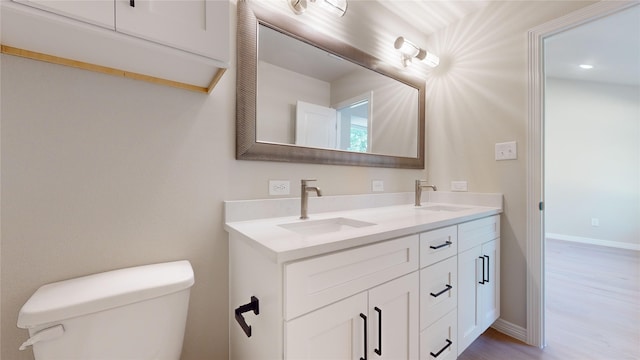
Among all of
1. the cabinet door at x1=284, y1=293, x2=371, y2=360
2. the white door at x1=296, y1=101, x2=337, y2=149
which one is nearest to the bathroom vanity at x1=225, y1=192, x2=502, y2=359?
the cabinet door at x1=284, y1=293, x2=371, y2=360

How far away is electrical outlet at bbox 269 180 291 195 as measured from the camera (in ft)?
4.30

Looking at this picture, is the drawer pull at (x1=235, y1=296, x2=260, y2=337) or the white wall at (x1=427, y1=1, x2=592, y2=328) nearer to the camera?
the drawer pull at (x1=235, y1=296, x2=260, y2=337)

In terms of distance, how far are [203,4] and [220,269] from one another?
3.49ft

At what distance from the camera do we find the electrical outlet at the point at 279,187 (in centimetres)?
131

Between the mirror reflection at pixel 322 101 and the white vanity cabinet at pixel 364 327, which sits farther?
the mirror reflection at pixel 322 101

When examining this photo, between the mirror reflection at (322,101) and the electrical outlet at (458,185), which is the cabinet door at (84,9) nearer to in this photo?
the mirror reflection at (322,101)

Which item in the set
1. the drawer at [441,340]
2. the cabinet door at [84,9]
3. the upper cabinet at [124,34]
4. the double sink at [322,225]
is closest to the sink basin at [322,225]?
the double sink at [322,225]

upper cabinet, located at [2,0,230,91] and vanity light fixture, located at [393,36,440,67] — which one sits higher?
vanity light fixture, located at [393,36,440,67]

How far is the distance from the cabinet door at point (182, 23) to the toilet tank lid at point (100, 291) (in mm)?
778

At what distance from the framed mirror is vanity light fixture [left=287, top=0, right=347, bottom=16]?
0.20ft

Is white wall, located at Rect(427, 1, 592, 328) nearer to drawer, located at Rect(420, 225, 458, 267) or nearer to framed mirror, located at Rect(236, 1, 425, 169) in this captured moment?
framed mirror, located at Rect(236, 1, 425, 169)

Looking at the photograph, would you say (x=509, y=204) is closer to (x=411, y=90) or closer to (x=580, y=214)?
(x=411, y=90)

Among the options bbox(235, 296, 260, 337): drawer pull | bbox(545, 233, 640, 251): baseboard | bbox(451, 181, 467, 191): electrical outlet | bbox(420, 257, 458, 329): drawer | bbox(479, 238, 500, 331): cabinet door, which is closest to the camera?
bbox(235, 296, 260, 337): drawer pull

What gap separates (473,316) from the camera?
4.72 feet
